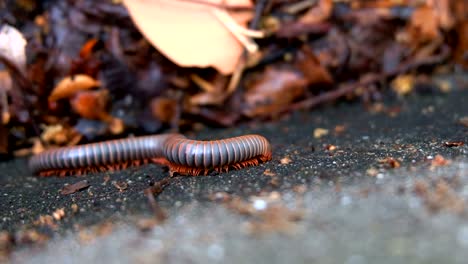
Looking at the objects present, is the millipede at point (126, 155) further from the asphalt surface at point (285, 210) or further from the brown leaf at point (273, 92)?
the brown leaf at point (273, 92)

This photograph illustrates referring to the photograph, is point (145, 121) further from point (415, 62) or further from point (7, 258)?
point (415, 62)

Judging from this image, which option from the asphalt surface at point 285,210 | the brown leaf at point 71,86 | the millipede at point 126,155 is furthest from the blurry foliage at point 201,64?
the asphalt surface at point 285,210

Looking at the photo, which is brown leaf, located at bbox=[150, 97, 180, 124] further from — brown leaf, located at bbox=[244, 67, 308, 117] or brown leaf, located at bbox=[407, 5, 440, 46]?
brown leaf, located at bbox=[407, 5, 440, 46]

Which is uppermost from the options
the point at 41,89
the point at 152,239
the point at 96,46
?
the point at 96,46

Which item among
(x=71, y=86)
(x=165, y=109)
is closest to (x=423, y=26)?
(x=165, y=109)

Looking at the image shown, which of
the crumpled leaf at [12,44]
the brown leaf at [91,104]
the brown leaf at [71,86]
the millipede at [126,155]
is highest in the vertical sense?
the crumpled leaf at [12,44]

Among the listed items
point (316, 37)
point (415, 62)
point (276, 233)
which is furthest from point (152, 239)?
point (415, 62)
